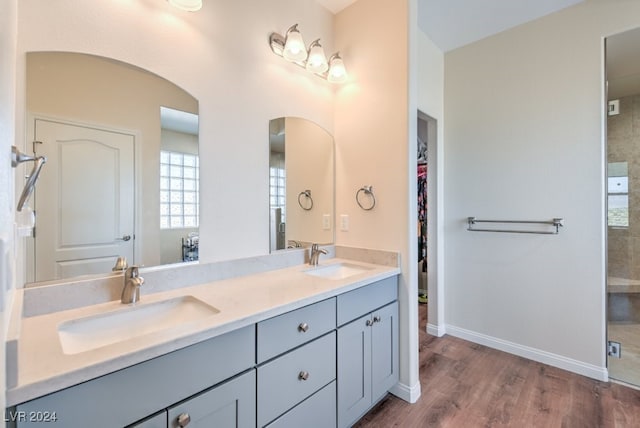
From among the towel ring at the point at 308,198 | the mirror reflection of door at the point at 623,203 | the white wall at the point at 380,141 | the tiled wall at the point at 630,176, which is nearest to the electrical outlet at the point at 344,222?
the white wall at the point at 380,141

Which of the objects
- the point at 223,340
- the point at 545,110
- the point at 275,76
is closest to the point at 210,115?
the point at 275,76

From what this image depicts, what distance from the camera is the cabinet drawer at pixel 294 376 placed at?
1120 millimetres

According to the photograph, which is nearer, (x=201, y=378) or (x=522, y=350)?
(x=201, y=378)

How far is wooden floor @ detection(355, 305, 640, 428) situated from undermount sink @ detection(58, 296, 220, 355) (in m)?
1.19

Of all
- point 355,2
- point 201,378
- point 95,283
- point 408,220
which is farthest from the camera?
point 355,2

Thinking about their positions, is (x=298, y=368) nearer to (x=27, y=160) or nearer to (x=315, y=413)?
(x=315, y=413)

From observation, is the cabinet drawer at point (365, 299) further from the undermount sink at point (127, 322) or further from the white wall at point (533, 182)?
the white wall at point (533, 182)

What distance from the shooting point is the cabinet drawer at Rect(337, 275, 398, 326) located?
4.86ft

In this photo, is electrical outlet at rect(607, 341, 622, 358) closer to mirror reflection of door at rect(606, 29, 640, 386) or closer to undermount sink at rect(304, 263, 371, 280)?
mirror reflection of door at rect(606, 29, 640, 386)

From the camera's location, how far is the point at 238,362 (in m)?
1.04

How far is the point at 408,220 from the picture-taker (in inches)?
72.4

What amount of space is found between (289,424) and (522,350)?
7.22ft

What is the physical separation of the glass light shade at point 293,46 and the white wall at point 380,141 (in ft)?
1.50

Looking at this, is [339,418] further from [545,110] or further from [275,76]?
[545,110]
